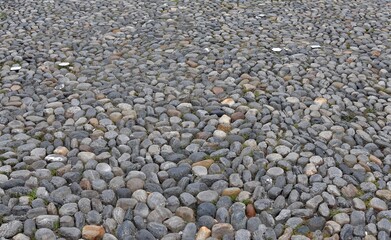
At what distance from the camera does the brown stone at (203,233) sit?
2.91 metres

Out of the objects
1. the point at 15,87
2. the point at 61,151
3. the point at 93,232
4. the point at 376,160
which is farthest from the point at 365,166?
the point at 15,87

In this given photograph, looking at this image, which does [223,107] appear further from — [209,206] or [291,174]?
[209,206]

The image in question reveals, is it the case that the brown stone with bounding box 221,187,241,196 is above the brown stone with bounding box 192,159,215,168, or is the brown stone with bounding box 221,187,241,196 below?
above

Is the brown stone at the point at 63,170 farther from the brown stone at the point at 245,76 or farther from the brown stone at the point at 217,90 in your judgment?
the brown stone at the point at 245,76

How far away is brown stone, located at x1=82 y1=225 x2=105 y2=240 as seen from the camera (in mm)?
2875

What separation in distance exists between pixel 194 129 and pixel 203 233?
1.23 meters

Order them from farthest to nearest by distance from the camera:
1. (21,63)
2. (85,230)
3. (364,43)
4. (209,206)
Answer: (364,43), (21,63), (209,206), (85,230)

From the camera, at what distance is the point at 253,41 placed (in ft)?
20.0

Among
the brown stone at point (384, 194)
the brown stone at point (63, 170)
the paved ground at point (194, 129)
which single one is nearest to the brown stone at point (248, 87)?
the paved ground at point (194, 129)

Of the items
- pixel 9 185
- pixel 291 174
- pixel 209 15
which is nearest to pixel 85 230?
pixel 9 185

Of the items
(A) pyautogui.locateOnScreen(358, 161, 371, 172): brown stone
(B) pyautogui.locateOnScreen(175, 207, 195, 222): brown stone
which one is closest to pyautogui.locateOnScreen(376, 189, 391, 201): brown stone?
(A) pyautogui.locateOnScreen(358, 161, 371, 172): brown stone

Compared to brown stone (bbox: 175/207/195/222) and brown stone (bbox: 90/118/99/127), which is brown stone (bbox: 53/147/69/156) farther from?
brown stone (bbox: 175/207/195/222)

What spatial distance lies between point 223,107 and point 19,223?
2129 mm

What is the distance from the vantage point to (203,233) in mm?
2938
